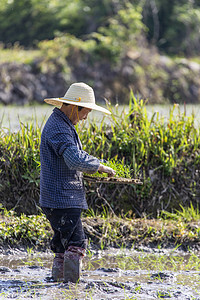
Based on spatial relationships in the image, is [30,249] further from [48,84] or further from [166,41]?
[166,41]

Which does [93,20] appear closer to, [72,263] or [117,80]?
[117,80]

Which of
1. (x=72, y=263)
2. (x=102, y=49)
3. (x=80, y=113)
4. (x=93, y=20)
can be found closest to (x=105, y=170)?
(x=80, y=113)

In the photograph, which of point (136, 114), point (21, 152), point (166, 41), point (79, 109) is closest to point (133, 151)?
point (136, 114)

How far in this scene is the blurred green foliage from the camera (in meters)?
30.5

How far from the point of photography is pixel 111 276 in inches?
184

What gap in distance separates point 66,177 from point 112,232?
1739 mm

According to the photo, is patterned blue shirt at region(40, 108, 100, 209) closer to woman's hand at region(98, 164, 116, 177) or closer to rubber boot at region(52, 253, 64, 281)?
woman's hand at region(98, 164, 116, 177)

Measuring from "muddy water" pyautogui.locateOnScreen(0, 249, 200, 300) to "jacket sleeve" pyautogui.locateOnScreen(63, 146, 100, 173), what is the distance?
3.07 feet

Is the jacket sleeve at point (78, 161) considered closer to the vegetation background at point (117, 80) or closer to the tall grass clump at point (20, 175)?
the vegetation background at point (117, 80)

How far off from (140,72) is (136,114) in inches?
704

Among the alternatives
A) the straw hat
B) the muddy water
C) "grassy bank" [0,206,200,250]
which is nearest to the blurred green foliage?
"grassy bank" [0,206,200,250]

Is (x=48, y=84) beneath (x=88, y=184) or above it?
above

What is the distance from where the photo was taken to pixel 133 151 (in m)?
6.56

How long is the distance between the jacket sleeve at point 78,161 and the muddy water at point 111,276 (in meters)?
0.94
